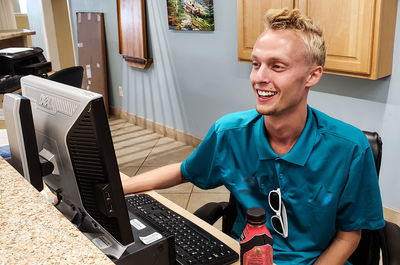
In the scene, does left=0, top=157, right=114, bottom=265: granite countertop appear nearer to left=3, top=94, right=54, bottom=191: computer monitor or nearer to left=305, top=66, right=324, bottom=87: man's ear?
left=3, top=94, right=54, bottom=191: computer monitor

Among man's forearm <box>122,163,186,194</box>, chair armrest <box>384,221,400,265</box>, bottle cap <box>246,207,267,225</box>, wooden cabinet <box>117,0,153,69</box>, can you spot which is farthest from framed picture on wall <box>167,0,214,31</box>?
bottle cap <box>246,207,267,225</box>

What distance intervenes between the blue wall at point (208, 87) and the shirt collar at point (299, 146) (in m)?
1.45

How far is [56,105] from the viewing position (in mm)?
971

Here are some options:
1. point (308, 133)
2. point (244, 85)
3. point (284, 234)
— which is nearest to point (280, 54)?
point (308, 133)

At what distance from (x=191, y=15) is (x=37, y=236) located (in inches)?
126

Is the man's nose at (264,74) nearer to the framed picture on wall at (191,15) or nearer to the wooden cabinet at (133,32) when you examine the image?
the framed picture on wall at (191,15)

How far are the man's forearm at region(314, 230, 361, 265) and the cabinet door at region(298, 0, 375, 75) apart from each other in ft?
4.35

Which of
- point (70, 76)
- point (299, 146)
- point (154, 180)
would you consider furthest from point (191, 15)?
point (299, 146)

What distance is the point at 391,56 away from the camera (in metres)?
2.45

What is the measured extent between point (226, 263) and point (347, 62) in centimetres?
169

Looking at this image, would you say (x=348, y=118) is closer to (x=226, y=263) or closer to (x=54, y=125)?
(x=226, y=263)

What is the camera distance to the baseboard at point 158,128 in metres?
4.18

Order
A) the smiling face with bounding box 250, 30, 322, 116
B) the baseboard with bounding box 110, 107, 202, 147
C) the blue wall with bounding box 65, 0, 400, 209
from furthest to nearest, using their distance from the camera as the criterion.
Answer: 1. the baseboard with bounding box 110, 107, 202, 147
2. the blue wall with bounding box 65, 0, 400, 209
3. the smiling face with bounding box 250, 30, 322, 116

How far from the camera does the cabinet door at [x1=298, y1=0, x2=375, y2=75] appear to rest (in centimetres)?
228
